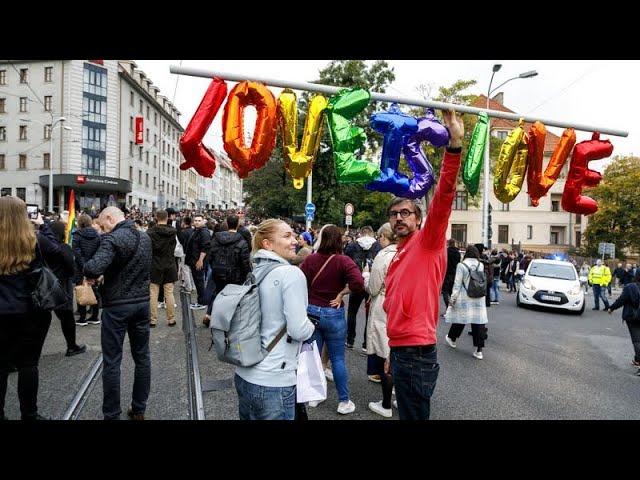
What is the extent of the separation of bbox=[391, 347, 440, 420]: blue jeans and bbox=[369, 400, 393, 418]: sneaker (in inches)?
72.8

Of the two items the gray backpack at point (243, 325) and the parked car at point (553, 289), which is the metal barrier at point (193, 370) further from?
the parked car at point (553, 289)

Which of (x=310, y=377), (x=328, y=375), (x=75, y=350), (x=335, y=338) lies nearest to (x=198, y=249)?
(x=75, y=350)

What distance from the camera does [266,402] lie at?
2.53m

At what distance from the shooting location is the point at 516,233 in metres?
47.5

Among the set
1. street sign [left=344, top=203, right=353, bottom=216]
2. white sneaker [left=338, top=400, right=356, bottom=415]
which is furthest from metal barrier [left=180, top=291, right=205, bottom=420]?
street sign [left=344, top=203, right=353, bottom=216]

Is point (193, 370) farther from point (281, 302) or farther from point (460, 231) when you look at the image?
point (460, 231)

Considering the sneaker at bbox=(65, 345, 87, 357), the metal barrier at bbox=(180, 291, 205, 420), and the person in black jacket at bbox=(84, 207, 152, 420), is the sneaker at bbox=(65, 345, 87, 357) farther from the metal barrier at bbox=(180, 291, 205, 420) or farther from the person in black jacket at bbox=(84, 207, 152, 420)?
the metal barrier at bbox=(180, 291, 205, 420)

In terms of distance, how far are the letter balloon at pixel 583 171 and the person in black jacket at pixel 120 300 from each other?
3.97m

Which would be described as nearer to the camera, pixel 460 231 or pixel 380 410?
pixel 380 410

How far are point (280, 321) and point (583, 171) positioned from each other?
10.2 ft

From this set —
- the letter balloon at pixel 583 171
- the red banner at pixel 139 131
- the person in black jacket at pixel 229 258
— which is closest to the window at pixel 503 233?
the red banner at pixel 139 131

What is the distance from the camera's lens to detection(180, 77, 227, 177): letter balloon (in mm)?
3172

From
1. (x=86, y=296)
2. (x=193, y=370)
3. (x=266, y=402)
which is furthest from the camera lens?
(x=86, y=296)
